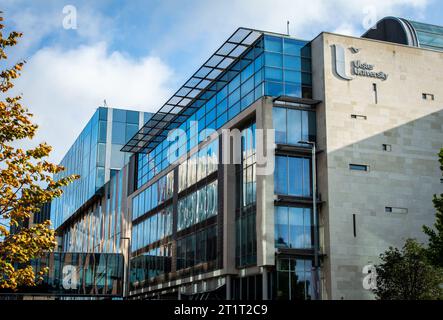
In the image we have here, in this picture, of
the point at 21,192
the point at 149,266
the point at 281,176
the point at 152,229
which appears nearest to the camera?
the point at 21,192

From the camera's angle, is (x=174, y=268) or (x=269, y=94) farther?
(x=174, y=268)

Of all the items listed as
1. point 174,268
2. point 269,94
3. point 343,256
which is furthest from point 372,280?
point 174,268

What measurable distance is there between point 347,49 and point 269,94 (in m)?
6.15

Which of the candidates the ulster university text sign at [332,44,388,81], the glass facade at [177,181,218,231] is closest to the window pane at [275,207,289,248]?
the glass facade at [177,181,218,231]

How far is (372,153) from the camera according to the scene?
145ft

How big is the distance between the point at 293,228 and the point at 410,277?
7.88m

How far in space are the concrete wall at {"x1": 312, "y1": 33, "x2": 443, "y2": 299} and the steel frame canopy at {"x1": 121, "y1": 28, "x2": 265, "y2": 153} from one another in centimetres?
527

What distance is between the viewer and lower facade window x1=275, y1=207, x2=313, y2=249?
42000 mm

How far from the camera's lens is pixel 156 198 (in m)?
66.4

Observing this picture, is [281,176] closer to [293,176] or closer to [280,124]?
[293,176]

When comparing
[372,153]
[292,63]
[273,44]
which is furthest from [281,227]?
[273,44]

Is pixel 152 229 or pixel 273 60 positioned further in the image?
pixel 152 229

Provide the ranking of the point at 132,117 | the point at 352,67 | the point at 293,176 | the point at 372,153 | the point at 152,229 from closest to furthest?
the point at 293,176, the point at 372,153, the point at 352,67, the point at 152,229, the point at 132,117
